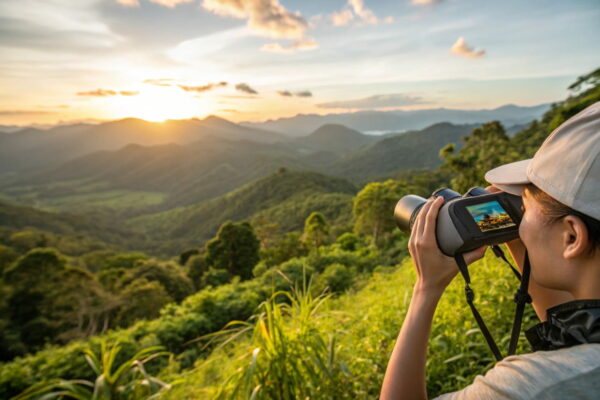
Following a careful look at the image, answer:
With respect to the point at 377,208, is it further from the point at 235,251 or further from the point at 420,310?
the point at 420,310

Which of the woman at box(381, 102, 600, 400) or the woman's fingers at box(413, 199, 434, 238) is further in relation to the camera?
the woman's fingers at box(413, 199, 434, 238)

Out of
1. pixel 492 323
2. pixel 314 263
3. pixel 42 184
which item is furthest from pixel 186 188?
pixel 492 323

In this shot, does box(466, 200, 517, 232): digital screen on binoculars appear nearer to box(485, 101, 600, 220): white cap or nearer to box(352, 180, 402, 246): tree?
box(485, 101, 600, 220): white cap

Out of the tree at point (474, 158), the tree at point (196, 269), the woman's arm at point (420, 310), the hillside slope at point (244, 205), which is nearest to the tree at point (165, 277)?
the tree at point (196, 269)

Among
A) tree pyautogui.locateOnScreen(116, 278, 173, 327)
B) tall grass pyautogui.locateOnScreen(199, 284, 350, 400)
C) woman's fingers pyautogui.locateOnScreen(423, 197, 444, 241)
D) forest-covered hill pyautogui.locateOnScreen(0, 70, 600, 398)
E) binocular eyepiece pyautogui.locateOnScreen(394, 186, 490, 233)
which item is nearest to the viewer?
woman's fingers pyautogui.locateOnScreen(423, 197, 444, 241)

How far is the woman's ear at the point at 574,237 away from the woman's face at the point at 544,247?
0.01 m

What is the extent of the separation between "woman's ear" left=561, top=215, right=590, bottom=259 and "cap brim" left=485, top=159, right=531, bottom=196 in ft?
0.55

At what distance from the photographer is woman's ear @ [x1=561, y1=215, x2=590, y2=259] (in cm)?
62

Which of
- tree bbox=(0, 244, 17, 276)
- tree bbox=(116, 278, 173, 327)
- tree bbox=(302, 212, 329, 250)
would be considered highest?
tree bbox=(302, 212, 329, 250)

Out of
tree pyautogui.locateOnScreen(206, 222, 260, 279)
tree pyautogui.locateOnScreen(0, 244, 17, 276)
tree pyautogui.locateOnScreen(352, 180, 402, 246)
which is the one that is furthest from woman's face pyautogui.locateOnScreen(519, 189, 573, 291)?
tree pyautogui.locateOnScreen(0, 244, 17, 276)

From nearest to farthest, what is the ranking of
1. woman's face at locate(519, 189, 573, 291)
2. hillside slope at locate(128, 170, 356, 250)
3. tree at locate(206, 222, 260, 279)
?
1. woman's face at locate(519, 189, 573, 291)
2. tree at locate(206, 222, 260, 279)
3. hillside slope at locate(128, 170, 356, 250)

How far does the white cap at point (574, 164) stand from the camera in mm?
584

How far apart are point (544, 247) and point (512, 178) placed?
0.67 ft

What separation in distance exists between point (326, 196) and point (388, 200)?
44616 mm
